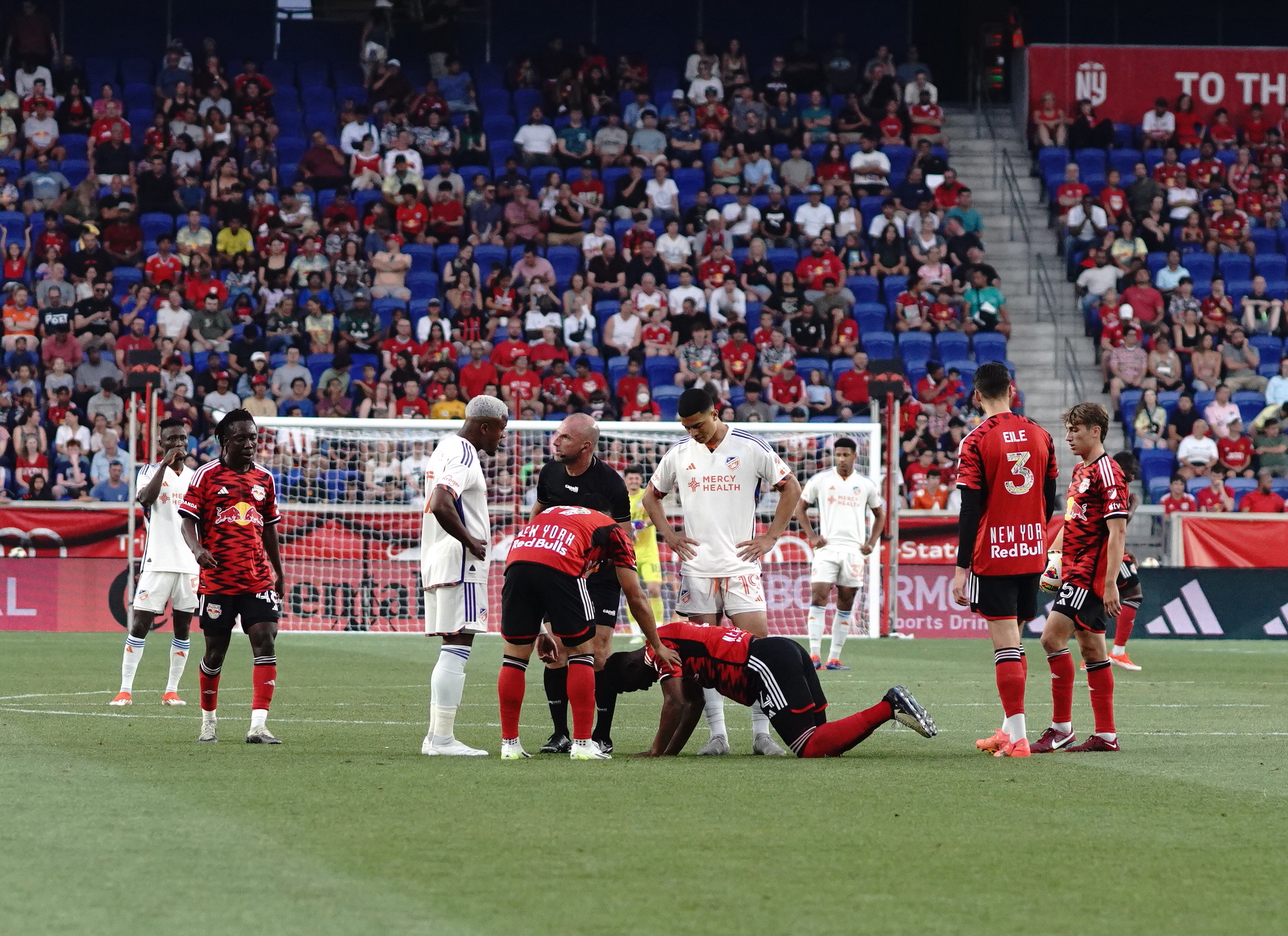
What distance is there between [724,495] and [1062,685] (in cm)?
234

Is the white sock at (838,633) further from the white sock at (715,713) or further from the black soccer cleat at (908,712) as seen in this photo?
the black soccer cleat at (908,712)

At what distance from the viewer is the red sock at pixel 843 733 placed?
944cm

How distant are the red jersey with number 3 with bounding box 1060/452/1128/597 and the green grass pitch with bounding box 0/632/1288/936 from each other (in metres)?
1.09

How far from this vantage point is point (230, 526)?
10.8 meters

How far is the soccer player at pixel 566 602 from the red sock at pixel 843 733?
3.03ft

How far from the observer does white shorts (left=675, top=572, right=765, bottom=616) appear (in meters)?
10.7

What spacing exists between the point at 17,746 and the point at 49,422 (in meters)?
16.1

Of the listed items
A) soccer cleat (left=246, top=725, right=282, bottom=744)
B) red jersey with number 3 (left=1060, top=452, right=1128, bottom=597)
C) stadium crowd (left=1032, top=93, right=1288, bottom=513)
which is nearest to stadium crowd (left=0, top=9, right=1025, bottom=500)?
stadium crowd (left=1032, top=93, right=1288, bottom=513)

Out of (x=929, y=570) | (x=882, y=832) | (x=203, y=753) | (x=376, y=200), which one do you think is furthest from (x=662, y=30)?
(x=882, y=832)

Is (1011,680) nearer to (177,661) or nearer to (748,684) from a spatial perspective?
(748,684)

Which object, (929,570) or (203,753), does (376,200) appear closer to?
(929,570)

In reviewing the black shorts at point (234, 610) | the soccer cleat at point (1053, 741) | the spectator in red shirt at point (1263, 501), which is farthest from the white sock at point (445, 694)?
the spectator in red shirt at point (1263, 501)

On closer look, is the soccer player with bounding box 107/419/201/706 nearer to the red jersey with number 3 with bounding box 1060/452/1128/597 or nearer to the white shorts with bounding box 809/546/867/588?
the red jersey with number 3 with bounding box 1060/452/1128/597

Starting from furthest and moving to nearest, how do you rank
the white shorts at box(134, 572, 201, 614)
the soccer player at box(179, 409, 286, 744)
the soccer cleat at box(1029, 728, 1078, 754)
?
the white shorts at box(134, 572, 201, 614) → the soccer player at box(179, 409, 286, 744) → the soccer cleat at box(1029, 728, 1078, 754)
